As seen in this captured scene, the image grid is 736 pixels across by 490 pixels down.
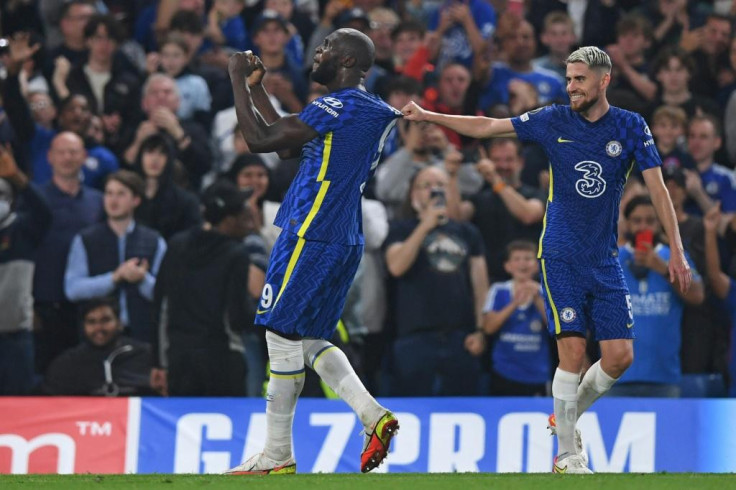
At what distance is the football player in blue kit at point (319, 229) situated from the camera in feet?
24.5

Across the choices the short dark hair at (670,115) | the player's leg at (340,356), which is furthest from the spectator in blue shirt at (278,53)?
the player's leg at (340,356)

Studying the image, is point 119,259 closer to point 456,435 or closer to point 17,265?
point 17,265

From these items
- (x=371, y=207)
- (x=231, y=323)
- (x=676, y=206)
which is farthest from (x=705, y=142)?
(x=231, y=323)

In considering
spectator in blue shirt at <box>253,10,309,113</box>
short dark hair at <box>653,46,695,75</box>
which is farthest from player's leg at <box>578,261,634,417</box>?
short dark hair at <box>653,46,695,75</box>

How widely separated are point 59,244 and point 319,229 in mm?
5025

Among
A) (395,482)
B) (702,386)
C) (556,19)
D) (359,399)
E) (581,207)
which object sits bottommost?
(702,386)

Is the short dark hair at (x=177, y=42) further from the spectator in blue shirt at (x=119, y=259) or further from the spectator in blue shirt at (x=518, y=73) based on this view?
the spectator in blue shirt at (x=518, y=73)

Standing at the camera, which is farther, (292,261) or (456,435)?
(456,435)

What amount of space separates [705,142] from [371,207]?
340 centimetres

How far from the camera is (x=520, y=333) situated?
37.0ft

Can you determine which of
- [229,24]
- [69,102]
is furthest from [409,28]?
[69,102]

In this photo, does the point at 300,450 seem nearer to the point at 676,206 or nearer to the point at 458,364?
the point at 458,364

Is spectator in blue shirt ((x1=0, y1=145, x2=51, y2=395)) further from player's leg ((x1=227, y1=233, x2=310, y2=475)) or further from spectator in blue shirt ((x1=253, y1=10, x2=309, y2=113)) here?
player's leg ((x1=227, y1=233, x2=310, y2=475))

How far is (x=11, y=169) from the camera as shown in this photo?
11.7 metres
